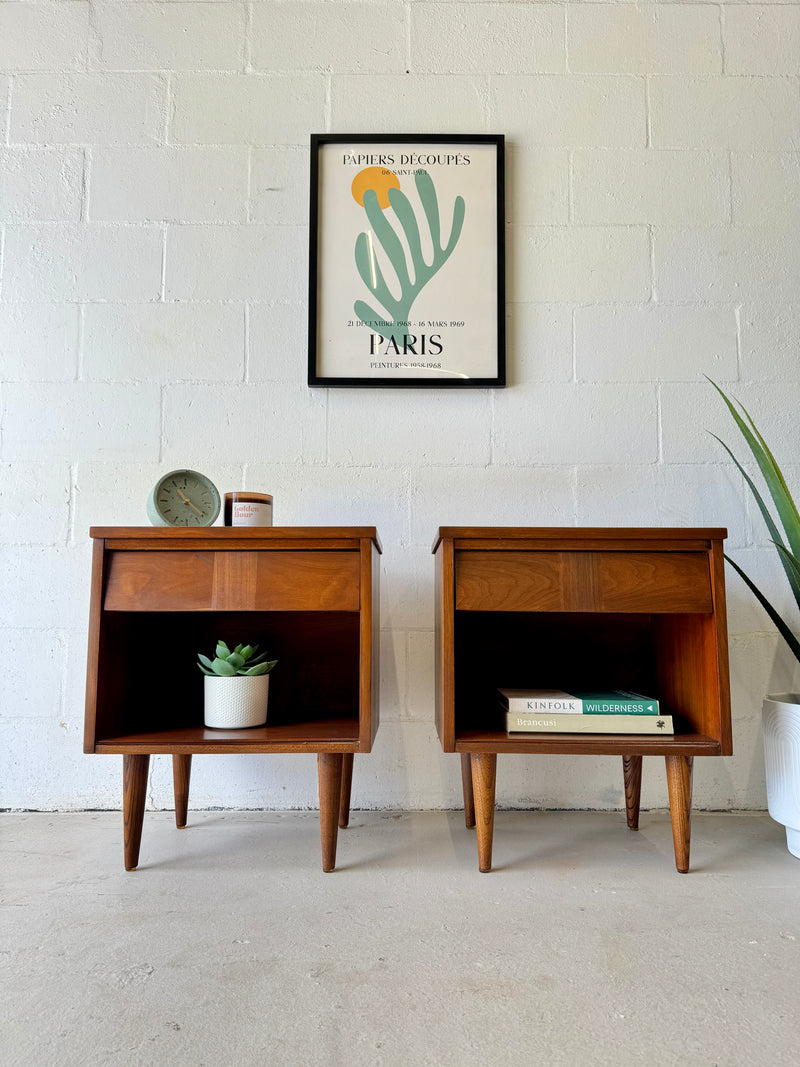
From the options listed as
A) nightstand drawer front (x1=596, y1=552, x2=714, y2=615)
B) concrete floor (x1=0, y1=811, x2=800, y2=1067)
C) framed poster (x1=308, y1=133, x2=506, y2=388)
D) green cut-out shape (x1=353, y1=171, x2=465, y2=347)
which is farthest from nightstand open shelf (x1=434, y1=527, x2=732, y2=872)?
green cut-out shape (x1=353, y1=171, x2=465, y2=347)

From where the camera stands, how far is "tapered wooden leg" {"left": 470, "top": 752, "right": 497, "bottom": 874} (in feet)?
4.01

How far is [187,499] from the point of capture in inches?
53.1

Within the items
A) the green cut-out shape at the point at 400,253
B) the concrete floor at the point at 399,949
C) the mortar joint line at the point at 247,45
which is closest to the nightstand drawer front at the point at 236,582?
the concrete floor at the point at 399,949

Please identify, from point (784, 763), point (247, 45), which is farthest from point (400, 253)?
point (784, 763)

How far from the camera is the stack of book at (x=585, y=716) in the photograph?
1235 millimetres

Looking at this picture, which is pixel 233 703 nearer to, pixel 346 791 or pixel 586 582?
pixel 346 791

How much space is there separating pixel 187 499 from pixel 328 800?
0.63 m

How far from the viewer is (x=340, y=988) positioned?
868 mm

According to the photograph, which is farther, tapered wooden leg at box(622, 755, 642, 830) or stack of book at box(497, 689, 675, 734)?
tapered wooden leg at box(622, 755, 642, 830)

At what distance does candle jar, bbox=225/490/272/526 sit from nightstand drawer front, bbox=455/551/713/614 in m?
0.39

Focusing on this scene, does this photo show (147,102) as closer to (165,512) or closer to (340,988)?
(165,512)

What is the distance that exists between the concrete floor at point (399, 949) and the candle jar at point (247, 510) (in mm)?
639

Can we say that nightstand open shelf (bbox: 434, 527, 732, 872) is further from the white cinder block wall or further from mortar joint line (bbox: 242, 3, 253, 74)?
mortar joint line (bbox: 242, 3, 253, 74)

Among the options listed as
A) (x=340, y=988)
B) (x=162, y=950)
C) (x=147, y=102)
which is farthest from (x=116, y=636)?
(x=147, y=102)
